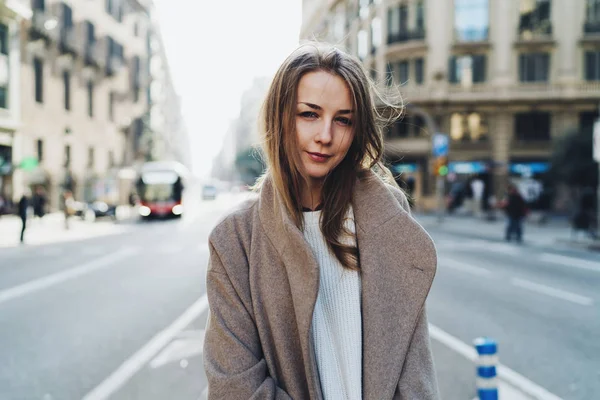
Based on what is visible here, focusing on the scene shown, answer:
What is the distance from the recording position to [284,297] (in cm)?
151

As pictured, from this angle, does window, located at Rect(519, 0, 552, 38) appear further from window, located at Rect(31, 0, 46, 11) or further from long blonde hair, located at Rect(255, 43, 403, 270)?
long blonde hair, located at Rect(255, 43, 403, 270)

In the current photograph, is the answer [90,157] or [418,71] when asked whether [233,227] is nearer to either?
[418,71]

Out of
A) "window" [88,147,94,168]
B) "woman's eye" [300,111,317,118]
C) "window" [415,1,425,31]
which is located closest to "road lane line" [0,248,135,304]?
"woman's eye" [300,111,317,118]

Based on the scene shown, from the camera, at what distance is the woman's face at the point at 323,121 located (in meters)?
1.55

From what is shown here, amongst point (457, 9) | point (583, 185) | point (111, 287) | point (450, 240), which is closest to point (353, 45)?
point (457, 9)

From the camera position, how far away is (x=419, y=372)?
5.02 ft

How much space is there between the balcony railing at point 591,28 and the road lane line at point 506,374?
32350 mm

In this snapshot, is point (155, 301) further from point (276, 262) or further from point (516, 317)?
point (276, 262)

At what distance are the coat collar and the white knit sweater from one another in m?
0.05

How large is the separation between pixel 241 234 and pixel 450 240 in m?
16.5

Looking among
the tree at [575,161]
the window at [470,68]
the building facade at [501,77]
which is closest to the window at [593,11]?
the building facade at [501,77]

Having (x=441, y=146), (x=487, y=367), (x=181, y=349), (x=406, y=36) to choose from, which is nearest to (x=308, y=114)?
(x=487, y=367)

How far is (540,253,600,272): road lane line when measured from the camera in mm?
11070

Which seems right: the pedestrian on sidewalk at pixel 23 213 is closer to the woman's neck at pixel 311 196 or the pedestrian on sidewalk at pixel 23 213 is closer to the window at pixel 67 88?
the woman's neck at pixel 311 196
